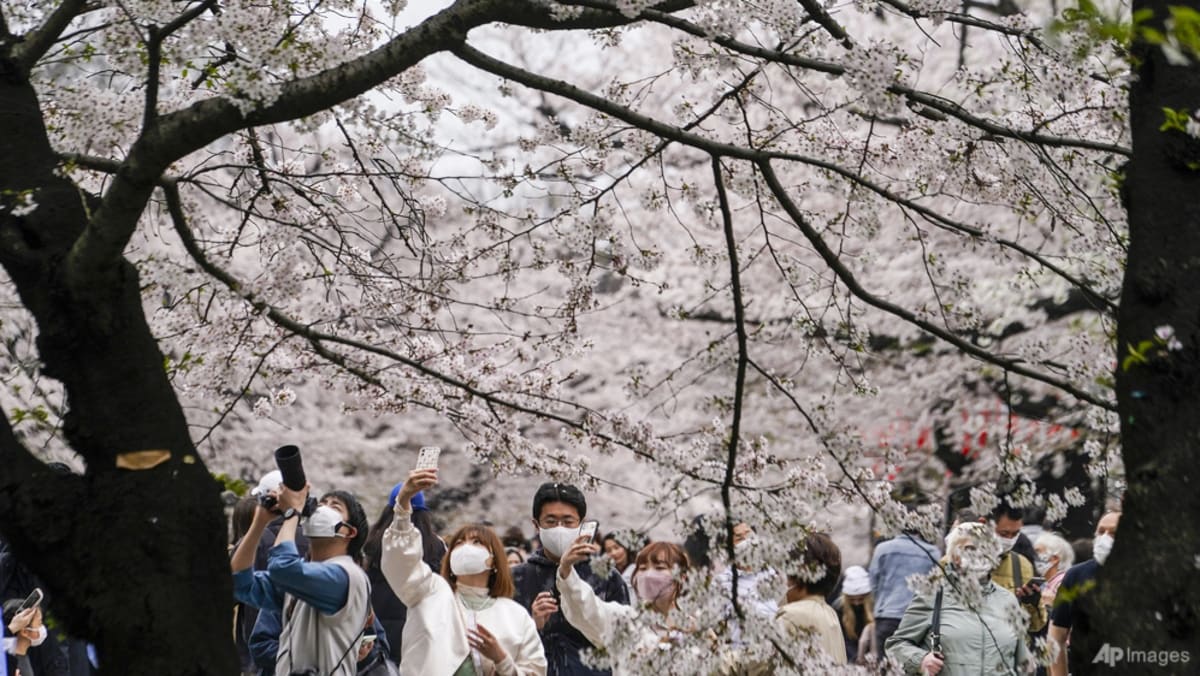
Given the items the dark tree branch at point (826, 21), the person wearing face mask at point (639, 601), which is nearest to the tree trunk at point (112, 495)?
the person wearing face mask at point (639, 601)

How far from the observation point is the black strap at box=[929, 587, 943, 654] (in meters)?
5.53

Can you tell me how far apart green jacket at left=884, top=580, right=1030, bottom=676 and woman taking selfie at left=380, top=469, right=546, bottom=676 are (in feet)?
5.62

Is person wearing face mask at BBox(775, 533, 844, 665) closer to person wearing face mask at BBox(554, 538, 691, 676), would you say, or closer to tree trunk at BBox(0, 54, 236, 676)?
person wearing face mask at BBox(554, 538, 691, 676)

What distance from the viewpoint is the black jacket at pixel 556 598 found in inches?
218

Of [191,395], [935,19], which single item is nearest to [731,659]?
[935,19]

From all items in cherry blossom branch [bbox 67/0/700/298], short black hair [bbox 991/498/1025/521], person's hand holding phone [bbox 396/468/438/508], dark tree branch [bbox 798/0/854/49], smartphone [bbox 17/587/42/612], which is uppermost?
dark tree branch [bbox 798/0/854/49]

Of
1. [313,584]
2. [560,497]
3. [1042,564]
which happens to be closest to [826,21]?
[313,584]

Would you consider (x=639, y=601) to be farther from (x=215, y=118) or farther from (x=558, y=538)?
(x=215, y=118)

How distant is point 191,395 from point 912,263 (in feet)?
33.6

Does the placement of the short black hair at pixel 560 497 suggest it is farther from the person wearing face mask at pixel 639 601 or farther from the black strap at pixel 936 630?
the black strap at pixel 936 630

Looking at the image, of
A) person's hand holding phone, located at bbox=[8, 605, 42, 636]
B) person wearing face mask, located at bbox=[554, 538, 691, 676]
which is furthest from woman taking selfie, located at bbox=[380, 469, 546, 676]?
person's hand holding phone, located at bbox=[8, 605, 42, 636]

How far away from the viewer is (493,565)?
201 inches

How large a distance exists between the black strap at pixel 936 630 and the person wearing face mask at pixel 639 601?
113 centimetres

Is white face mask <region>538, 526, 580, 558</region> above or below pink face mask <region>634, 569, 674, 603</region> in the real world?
above
